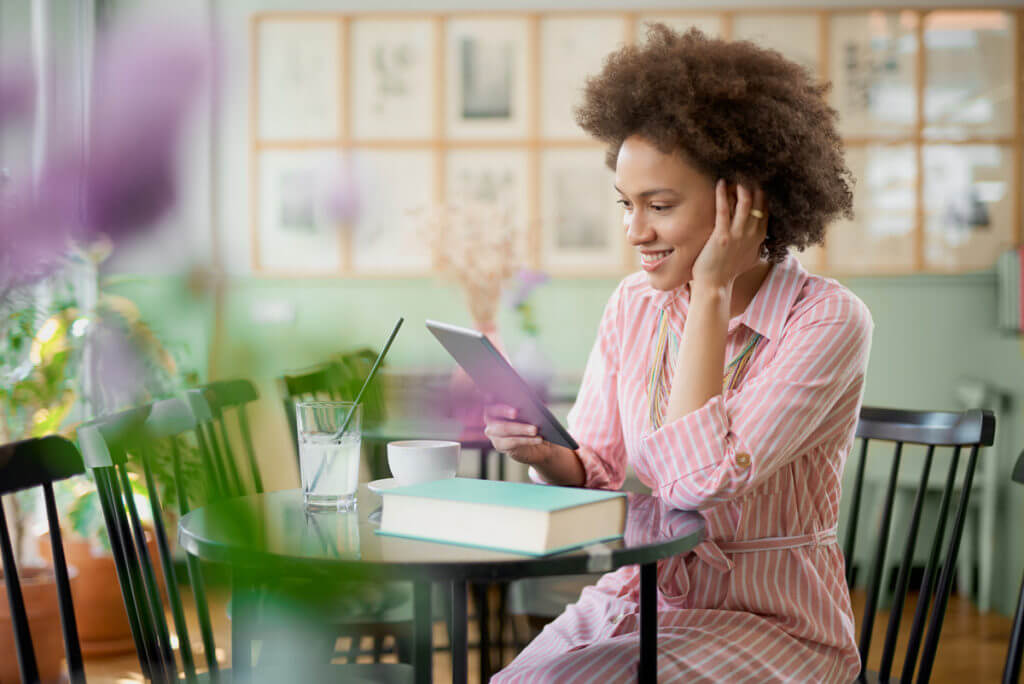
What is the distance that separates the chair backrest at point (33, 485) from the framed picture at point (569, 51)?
9.89 feet

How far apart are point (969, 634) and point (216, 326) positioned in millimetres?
3375

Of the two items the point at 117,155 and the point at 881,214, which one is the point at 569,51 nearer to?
the point at 881,214

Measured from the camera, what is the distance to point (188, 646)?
1.28m

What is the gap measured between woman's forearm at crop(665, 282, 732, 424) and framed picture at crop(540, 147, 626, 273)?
2.72 meters

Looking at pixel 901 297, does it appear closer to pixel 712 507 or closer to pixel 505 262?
pixel 505 262

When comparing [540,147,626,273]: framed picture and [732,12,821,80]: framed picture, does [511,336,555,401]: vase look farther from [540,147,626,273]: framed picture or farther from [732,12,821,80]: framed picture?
[732,12,821,80]: framed picture

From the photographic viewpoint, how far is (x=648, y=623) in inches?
40.0

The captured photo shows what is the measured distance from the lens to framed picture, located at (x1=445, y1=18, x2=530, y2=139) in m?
3.81

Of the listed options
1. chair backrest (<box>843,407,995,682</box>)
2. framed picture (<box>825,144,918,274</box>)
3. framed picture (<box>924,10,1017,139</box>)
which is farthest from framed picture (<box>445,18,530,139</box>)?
chair backrest (<box>843,407,995,682</box>)

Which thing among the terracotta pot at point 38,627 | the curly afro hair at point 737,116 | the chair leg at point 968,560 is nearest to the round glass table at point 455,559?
the curly afro hair at point 737,116

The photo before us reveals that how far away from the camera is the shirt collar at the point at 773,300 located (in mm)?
1229

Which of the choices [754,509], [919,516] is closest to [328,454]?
[754,509]

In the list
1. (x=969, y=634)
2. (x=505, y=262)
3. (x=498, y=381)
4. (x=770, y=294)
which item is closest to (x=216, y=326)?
(x=498, y=381)

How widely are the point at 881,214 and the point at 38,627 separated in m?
3.15
